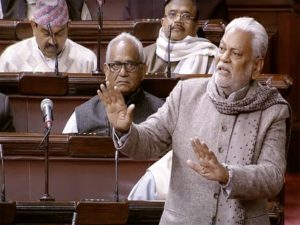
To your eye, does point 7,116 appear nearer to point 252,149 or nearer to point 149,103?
point 149,103

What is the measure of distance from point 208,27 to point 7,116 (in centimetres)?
114

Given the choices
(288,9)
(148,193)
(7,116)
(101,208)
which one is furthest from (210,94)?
(288,9)

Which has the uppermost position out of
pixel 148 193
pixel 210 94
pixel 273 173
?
pixel 210 94

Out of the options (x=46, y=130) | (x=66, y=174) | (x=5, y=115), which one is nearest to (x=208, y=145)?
(x=46, y=130)

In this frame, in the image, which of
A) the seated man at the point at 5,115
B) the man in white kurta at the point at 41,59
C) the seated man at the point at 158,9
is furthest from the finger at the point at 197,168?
the seated man at the point at 158,9

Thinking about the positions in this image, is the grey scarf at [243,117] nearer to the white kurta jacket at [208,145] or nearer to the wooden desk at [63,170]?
the white kurta jacket at [208,145]

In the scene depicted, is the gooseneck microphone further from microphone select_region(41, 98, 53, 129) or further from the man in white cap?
the man in white cap

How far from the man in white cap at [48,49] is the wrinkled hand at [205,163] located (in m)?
1.97

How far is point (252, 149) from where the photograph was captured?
239 cm

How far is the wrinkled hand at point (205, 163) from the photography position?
2229mm

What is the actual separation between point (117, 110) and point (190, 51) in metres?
1.97

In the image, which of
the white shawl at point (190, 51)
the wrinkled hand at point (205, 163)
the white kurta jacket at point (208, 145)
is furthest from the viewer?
the white shawl at point (190, 51)

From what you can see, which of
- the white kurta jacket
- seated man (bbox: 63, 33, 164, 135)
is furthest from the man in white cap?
the white kurta jacket

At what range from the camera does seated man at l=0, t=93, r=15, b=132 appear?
3.73 m
